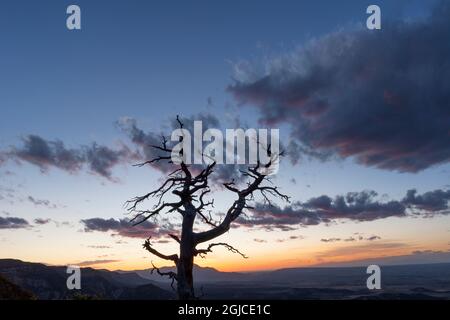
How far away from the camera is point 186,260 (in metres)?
18.3

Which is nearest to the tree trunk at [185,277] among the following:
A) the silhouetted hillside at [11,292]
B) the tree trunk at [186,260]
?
the tree trunk at [186,260]

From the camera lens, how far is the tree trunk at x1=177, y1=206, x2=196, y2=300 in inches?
709

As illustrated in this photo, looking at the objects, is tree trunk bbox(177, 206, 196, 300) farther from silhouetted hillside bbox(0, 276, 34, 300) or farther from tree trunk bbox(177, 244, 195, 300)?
silhouetted hillside bbox(0, 276, 34, 300)

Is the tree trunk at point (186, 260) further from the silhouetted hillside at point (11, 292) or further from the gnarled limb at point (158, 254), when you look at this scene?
the silhouetted hillside at point (11, 292)

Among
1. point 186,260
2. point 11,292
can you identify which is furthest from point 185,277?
point 11,292

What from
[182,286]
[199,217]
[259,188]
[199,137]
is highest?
[199,137]

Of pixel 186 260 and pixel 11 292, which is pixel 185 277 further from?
pixel 11 292

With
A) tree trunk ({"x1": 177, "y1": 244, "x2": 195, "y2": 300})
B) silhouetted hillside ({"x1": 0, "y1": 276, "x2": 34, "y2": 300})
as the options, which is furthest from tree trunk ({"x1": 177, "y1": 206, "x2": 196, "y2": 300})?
silhouetted hillside ({"x1": 0, "y1": 276, "x2": 34, "y2": 300})

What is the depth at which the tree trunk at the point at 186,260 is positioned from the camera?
18016 millimetres
